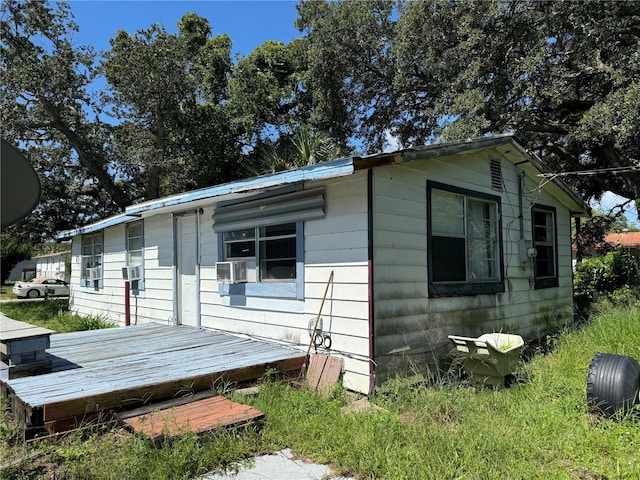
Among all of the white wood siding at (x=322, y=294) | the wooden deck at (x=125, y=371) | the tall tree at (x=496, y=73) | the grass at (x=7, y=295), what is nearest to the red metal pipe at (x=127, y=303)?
the white wood siding at (x=322, y=294)

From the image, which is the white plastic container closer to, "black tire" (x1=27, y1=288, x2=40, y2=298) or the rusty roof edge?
the rusty roof edge

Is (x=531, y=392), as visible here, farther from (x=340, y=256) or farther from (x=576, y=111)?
(x=576, y=111)

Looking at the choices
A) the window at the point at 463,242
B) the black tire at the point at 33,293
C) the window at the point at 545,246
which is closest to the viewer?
the window at the point at 463,242

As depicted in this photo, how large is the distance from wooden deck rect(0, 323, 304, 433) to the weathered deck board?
10.7 inches

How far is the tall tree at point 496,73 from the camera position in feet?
33.1

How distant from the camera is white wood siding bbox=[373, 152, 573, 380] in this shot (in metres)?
5.19

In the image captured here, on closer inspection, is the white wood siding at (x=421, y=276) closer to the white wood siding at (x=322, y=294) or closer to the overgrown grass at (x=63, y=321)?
the white wood siding at (x=322, y=294)

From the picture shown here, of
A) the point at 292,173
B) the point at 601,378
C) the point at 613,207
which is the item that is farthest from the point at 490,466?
the point at 613,207

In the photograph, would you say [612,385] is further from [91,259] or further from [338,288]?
[91,259]

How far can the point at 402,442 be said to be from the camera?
3613mm

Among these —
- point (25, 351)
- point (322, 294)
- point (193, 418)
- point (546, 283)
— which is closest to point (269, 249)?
point (322, 294)

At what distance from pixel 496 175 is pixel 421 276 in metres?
2.67

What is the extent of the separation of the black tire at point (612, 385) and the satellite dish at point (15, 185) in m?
4.75

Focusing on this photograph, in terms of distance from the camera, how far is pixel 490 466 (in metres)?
3.24
